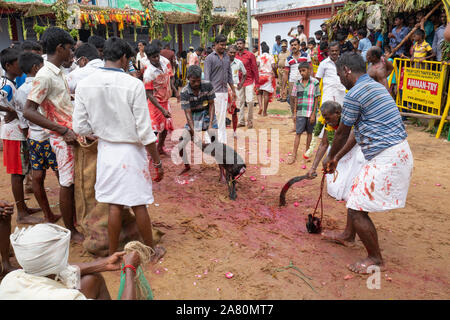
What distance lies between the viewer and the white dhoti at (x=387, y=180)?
3127mm

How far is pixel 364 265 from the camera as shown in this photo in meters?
3.34

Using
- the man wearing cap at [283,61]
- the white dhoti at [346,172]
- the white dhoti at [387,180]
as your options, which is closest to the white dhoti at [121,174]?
the white dhoti at [387,180]

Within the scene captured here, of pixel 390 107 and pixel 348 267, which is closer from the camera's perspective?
pixel 390 107

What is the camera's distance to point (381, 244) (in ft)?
12.7

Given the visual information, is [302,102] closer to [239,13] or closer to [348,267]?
[348,267]

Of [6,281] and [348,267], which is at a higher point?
[6,281]

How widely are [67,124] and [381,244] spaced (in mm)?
3473

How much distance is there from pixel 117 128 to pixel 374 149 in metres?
2.22

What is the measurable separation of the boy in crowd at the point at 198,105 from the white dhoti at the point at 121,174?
101 inches

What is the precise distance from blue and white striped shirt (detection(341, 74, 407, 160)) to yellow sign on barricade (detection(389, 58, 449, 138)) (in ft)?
18.5

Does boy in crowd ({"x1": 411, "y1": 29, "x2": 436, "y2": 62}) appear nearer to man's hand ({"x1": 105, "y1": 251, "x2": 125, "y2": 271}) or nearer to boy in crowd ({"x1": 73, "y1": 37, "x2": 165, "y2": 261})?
boy in crowd ({"x1": 73, "y1": 37, "x2": 165, "y2": 261})

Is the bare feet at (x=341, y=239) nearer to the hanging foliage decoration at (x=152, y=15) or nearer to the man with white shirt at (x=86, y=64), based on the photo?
the man with white shirt at (x=86, y=64)

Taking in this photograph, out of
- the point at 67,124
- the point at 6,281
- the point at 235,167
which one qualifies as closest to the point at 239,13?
the point at 235,167
